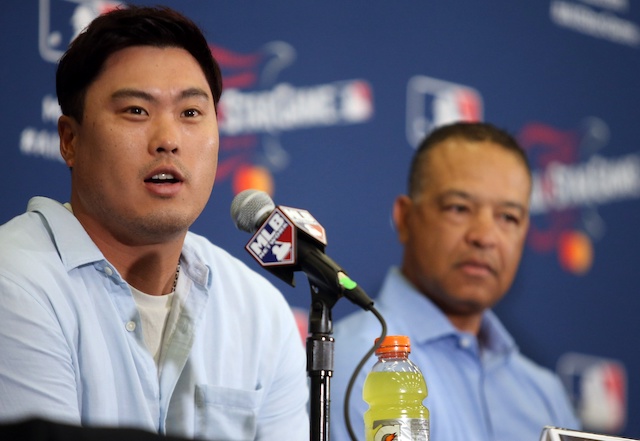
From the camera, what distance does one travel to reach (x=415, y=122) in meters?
3.12

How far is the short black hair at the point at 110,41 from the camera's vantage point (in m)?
1.88

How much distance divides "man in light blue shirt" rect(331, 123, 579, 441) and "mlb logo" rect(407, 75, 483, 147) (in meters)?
0.11

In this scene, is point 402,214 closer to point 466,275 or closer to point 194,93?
point 466,275

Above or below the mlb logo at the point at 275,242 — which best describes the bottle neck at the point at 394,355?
below

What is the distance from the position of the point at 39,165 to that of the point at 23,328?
815 mm

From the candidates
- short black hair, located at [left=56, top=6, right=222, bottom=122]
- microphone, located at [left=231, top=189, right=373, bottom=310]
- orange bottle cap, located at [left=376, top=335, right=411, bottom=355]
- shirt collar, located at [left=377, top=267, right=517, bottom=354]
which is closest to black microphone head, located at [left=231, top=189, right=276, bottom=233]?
microphone, located at [left=231, top=189, right=373, bottom=310]

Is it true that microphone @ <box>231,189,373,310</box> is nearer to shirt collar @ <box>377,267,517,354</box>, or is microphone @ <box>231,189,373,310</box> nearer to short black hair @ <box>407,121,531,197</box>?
shirt collar @ <box>377,267,517,354</box>

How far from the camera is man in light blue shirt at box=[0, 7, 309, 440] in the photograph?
66.0 inches

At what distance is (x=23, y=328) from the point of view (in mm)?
1593

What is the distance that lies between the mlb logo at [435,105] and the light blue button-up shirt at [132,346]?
1179 mm

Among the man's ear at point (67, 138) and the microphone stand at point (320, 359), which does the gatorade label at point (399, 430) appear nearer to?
the microphone stand at point (320, 359)

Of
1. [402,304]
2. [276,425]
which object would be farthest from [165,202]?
[402,304]

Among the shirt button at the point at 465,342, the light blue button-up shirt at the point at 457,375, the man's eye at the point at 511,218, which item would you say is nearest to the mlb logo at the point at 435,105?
the man's eye at the point at 511,218

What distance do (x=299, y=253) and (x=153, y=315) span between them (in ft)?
2.05
